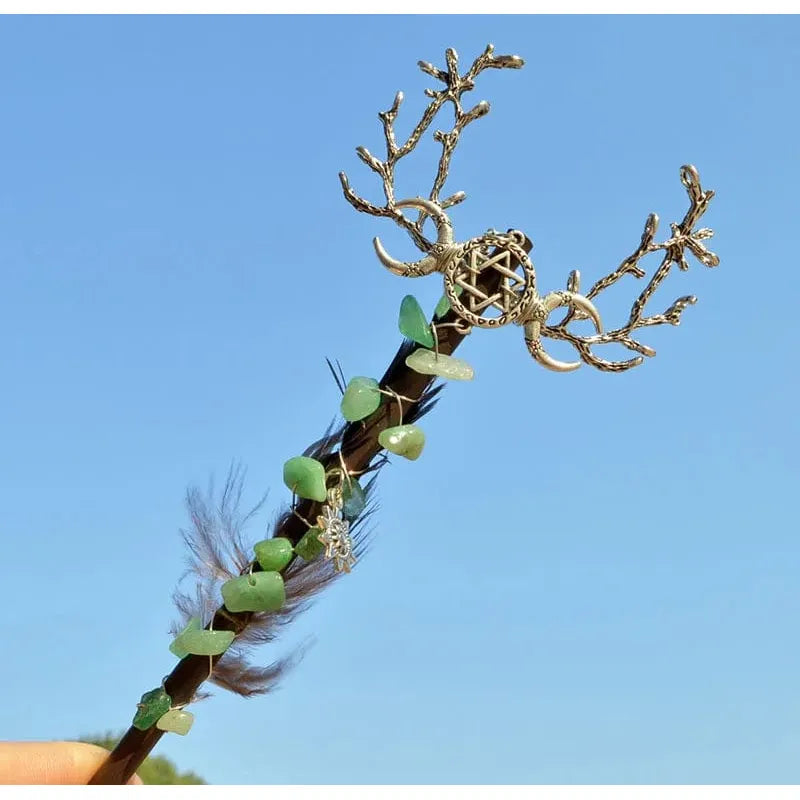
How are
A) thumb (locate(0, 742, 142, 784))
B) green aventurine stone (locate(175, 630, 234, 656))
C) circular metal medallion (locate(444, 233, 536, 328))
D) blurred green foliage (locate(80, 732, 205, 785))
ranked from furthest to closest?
blurred green foliage (locate(80, 732, 205, 785)), thumb (locate(0, 742, 142, 784)), green aventurine stone (locate(175, 630, 234, 656)), circular metal medallion (locate(444, 233, 536, 328))

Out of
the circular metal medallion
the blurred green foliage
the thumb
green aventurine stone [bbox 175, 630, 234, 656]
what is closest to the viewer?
the circular metal medallion

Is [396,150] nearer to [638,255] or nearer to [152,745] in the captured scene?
[638,255]

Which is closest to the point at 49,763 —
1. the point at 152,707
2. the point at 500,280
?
the point at 152,707

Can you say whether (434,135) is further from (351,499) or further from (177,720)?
(177,720)

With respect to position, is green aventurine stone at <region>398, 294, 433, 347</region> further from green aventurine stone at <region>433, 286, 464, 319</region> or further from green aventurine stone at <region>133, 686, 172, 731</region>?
green aventurine stone at <region>133, 686, 172, 731</region>

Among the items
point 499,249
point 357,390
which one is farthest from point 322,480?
point 499,249

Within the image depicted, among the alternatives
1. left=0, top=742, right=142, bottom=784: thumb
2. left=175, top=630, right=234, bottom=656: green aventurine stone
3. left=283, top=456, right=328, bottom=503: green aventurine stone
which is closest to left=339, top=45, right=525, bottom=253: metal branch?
left=283, top=456, right=328, bottom=503: green aventurine stone
